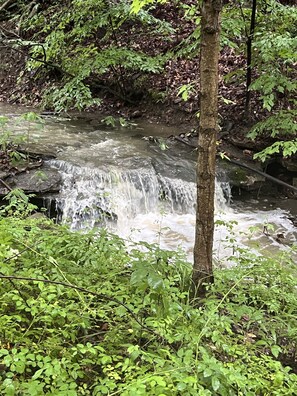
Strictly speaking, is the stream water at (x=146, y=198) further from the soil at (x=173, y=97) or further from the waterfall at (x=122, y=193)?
the soil at (x=173, y=97)

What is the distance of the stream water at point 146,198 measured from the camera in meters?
6.41

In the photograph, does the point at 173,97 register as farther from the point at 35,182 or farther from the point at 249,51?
the point at 35,182

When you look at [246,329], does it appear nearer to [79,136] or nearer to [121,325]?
[121,325]

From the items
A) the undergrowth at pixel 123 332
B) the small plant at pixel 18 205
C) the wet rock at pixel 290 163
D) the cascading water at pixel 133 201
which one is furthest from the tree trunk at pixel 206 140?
the wet rock at pixel 290 163

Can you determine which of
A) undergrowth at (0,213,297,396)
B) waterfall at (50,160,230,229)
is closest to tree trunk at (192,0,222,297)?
undergrowth at (0,213,297,396)

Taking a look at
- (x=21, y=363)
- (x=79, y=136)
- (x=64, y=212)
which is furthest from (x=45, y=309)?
(x=79, y=136)

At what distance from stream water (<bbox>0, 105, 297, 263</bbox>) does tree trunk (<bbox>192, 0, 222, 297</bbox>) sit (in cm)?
290

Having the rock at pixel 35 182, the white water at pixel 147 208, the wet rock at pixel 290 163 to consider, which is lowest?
the white water at pixel 147 208

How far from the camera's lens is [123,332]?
7.68ft

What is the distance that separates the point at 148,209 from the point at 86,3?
4.16 m

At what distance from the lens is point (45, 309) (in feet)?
7.24

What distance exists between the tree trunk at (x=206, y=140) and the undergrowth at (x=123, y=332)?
0.19 meters

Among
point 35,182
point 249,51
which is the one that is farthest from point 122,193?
point 249,51

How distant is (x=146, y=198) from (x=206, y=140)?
461 centimetres
